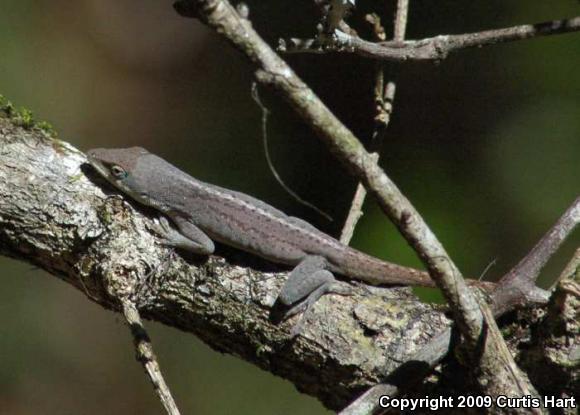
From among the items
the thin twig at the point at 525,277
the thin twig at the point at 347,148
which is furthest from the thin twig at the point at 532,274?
the thin twig at the point at 347,148

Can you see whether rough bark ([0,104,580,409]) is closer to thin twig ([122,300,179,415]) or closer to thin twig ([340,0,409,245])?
thin twig ([122,300,179,415])

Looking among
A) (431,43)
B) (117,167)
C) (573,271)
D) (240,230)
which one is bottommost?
(240,230)

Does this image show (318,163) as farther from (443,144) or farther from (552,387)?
(552,387)

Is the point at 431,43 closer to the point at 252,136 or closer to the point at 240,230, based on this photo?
the point at 240,230

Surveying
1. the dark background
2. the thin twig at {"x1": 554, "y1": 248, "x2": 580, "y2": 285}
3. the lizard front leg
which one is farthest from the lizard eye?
the thin twig at {"x1": 554, "y1": 248, "x2": 580, "y2": 285}

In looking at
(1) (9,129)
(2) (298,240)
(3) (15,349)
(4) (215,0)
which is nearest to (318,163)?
(2) (298,240)

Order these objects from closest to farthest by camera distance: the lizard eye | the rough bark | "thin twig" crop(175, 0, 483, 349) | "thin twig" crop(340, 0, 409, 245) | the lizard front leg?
"thin twig" crop(175, 0, 483, 349)
the rough bark
the lizard front leg
"thin twig" crop(340, 0, 409, 245)
the lizard eye

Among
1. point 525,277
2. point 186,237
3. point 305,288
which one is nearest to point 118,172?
point 186,237
